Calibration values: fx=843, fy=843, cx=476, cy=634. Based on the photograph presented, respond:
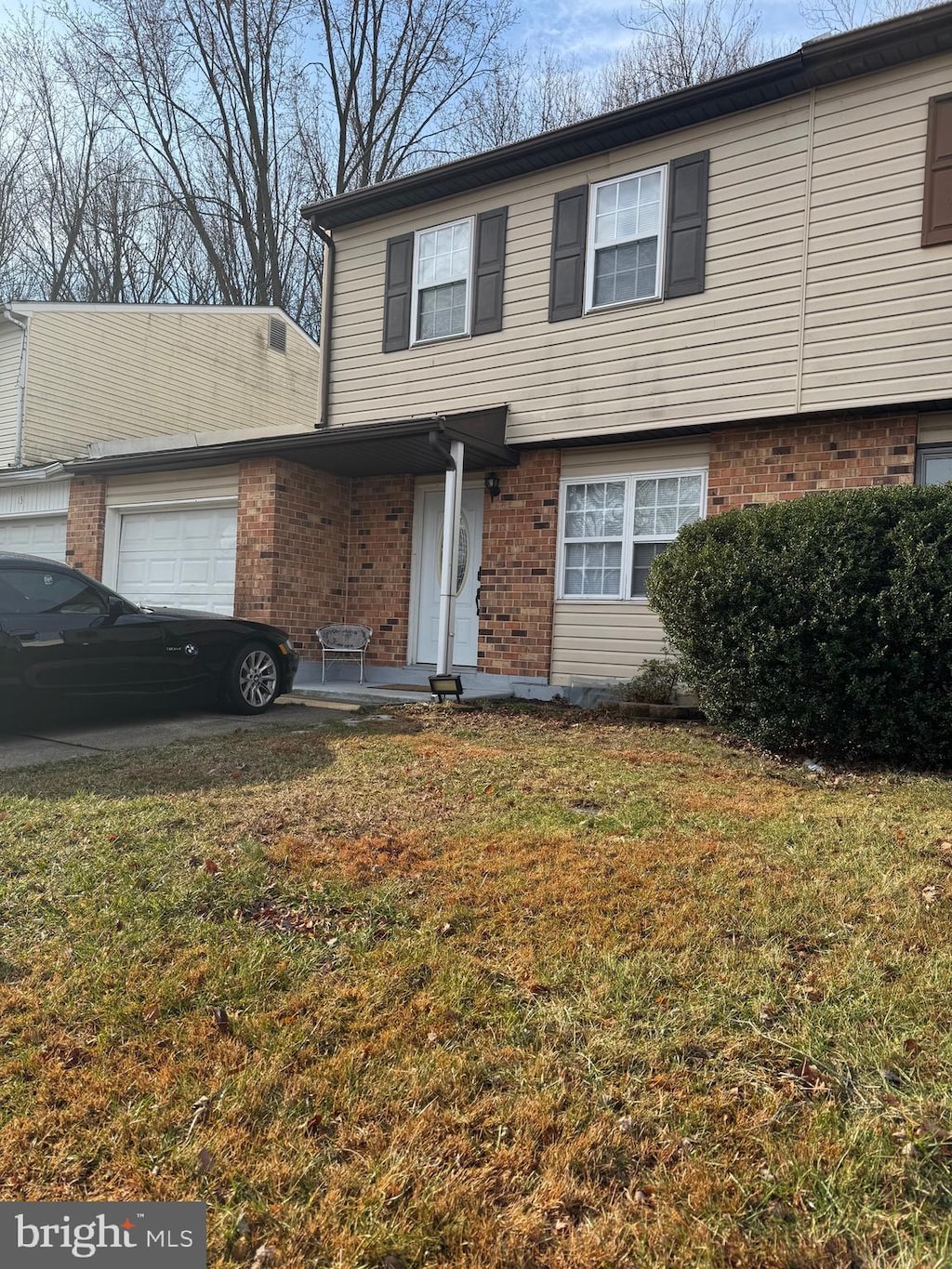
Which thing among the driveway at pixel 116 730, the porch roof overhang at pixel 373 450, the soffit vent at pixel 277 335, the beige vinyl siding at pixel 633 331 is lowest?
the driveway at pixel 116 730

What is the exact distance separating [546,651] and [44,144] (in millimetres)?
21896

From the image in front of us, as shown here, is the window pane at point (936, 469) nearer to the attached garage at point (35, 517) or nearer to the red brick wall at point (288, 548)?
the red brick wall at point (288, 548)

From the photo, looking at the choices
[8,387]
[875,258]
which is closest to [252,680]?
[875,258]

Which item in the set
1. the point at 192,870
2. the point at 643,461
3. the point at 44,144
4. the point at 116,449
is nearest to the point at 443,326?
the point at 643,461

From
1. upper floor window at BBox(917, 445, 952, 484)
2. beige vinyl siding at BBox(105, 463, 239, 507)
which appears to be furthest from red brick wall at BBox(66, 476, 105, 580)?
upper floor window at BBox(917, 445, 952, 484)

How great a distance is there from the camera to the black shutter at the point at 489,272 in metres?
9.68

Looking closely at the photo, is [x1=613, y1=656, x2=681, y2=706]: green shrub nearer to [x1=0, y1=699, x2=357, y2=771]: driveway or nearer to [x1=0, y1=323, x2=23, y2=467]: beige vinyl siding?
[x1=0, y1=699, x2=357, y2=771]: driveway

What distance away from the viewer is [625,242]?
29.1 feet

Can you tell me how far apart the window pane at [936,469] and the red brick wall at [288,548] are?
6.90 meters

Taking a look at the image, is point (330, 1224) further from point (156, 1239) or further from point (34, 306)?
point (34, 306)

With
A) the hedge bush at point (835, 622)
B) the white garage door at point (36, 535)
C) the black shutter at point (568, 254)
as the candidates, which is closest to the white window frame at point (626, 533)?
the black shutter at point (568, 254)

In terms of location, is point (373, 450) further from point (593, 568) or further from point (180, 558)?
point (180, 558)

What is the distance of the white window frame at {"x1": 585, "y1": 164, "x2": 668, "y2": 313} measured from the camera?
28.2 feet

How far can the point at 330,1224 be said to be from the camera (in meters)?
1.66
